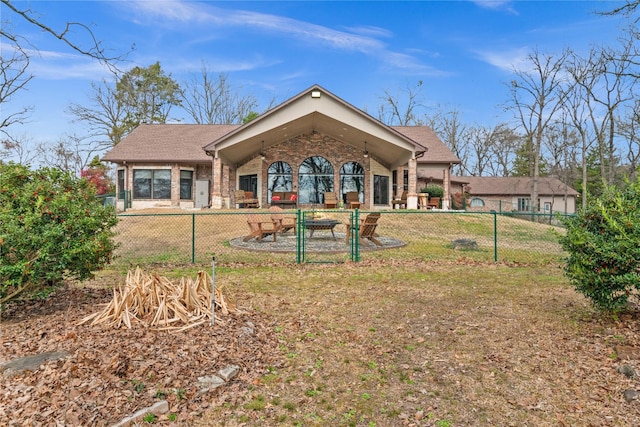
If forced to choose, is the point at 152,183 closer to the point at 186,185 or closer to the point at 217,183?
the point at 186,185

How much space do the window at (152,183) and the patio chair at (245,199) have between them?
199 inches

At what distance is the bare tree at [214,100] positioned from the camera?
120 ft

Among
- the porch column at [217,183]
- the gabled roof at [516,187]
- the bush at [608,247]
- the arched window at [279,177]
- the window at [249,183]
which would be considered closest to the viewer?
the bush at [608,247]

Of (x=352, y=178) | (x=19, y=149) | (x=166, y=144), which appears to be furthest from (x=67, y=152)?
(x=352, y=178)

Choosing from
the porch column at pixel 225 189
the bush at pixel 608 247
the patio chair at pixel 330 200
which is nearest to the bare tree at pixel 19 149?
the porch column at pixel 225 189

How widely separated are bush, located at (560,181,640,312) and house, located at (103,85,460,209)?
1325 centimetres

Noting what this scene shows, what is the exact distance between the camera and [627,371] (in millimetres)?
3439

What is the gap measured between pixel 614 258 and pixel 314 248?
7299 millimetres

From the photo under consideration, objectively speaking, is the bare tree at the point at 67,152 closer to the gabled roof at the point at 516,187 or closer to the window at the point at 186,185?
the window at the point at 186,185

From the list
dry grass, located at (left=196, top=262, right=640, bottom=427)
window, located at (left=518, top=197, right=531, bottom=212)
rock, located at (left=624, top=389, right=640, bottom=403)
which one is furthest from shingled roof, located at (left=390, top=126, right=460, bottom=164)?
rock, located at (left=624, top=389, right=640, bottom=403)

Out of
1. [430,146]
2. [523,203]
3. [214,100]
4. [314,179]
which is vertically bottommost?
[523,203]

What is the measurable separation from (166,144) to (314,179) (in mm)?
9550

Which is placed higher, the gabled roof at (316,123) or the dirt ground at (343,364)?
the gabled roof at (316,123)

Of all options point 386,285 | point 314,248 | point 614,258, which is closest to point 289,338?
point 386,285
